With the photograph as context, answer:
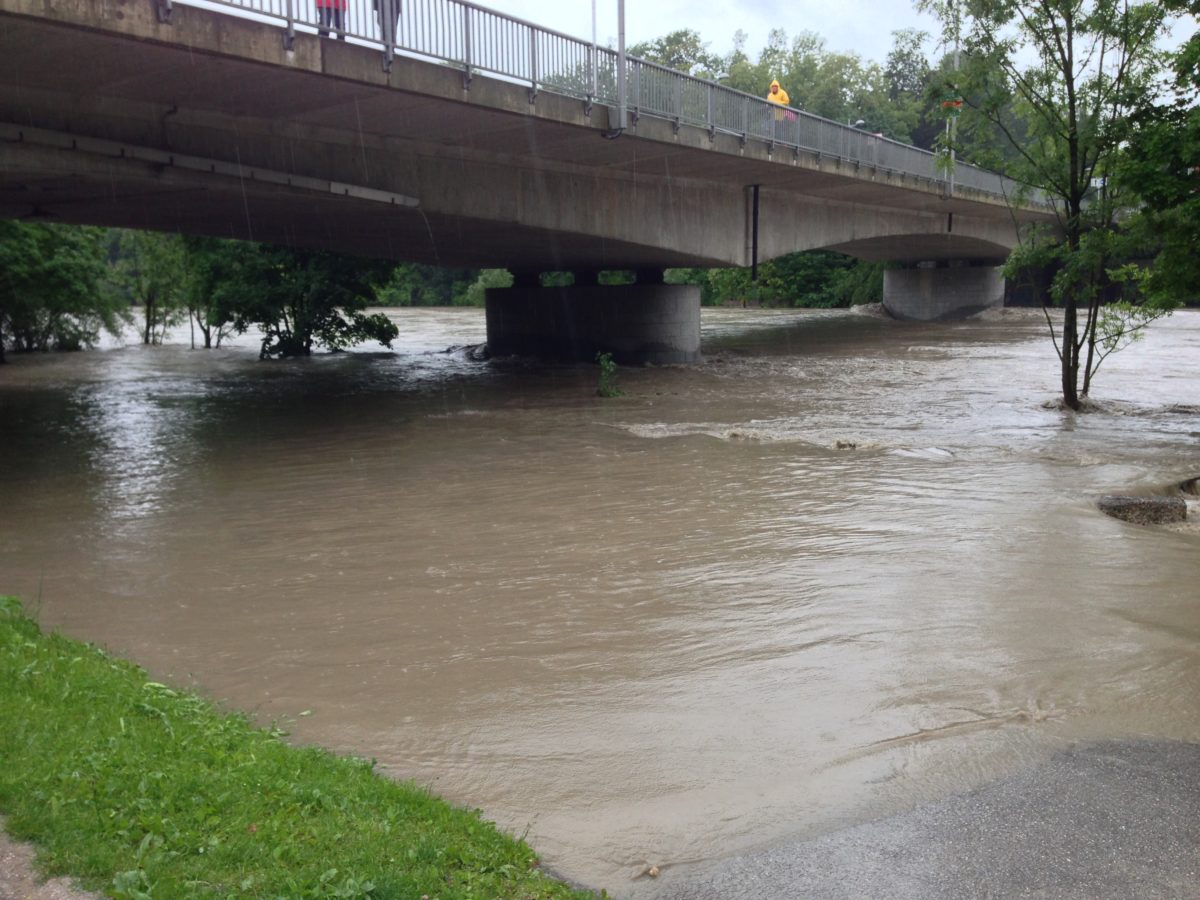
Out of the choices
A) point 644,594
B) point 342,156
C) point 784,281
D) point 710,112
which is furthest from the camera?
point 784,281

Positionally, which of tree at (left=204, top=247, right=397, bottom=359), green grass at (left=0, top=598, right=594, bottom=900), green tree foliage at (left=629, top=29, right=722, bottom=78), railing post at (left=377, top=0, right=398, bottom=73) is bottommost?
green grass at (left=0, top=598, right=594, bottom=900)

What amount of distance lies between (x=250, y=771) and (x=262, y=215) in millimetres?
15310

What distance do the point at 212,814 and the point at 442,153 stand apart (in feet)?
48.1

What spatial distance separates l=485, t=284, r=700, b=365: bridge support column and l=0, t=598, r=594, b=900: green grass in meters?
23.0

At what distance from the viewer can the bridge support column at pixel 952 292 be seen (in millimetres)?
47594

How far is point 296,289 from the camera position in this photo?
30.6 m

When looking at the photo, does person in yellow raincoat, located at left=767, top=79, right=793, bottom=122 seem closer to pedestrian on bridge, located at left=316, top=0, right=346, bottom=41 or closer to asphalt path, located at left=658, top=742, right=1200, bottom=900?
pedestrian on bridge, located at left=316, top=0, right=346, bottom=41

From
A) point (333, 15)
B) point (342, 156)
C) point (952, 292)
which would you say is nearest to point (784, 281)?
point (952, 292)

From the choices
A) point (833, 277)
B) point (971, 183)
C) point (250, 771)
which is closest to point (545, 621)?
point (250, 771)

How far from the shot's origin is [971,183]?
108 feet

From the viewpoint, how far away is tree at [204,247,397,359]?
3047 cm

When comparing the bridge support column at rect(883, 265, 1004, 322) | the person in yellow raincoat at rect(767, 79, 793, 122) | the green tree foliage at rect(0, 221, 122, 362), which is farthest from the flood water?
the bridge support column at rect(883, 265, 1004, 322)

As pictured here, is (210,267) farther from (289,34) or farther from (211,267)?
(289,34)

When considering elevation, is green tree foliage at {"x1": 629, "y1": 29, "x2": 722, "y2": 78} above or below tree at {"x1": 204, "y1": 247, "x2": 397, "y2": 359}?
above
